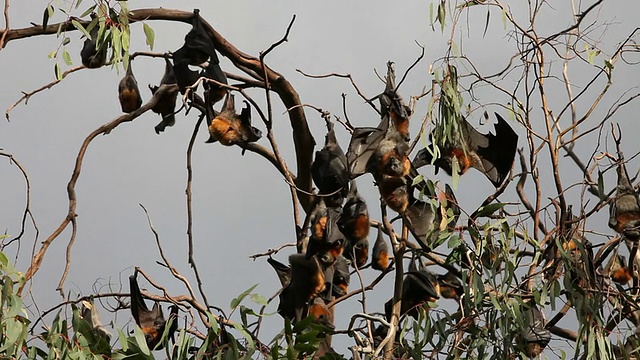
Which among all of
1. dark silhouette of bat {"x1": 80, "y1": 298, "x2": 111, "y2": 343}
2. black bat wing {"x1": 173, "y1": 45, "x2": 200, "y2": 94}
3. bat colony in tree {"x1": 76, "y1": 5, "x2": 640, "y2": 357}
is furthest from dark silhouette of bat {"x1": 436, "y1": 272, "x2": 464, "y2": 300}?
dark silhouette of bat {"x1": 80, "y1": 298, "x2": 111, "y2": 343}

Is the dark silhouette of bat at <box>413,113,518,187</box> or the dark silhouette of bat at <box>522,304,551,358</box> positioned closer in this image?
the dark silhouette of bat at <box>522,304,551,358</box>

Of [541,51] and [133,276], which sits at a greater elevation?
[541,51]

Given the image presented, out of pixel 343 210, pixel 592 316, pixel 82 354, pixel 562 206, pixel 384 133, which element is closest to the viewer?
pixel 82 354

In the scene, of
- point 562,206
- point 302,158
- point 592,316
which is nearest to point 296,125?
point 302,158

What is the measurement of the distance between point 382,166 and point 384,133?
165 mm

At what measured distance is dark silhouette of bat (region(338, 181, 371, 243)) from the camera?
435 cm

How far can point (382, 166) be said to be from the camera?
159 inches

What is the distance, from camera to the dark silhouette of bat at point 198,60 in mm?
4621

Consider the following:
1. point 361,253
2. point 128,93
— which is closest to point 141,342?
point 361,253

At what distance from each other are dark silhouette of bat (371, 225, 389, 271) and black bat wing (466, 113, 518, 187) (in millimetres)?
578

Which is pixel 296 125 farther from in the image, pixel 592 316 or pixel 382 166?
pixel 592 316

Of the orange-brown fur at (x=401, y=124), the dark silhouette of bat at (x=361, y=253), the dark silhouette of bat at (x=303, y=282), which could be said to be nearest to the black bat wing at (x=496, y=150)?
the orange-brown fur at (x=401, y=124)

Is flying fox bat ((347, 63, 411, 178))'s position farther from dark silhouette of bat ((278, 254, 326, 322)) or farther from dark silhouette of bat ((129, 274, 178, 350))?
dark silhouette of bat ((129, 274, 178, 350))

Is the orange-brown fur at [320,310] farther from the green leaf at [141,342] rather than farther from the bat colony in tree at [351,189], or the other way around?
the green leaf at [141,342]
